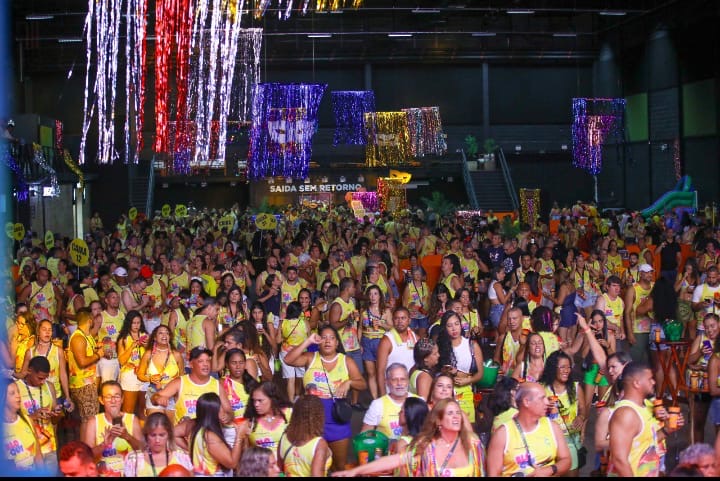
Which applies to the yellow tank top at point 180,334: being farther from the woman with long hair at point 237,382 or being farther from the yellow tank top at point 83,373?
the woman with long hair at point 237,382

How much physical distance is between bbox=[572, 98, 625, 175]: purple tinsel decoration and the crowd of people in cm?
2242

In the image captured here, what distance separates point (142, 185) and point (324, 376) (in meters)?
35.5

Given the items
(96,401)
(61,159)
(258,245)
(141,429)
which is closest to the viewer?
(141,429)

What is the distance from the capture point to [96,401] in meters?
9.37

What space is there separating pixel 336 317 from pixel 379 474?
16.7 ft

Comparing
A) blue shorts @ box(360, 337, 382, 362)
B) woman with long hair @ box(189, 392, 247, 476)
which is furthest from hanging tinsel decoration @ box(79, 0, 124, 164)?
woman with long hair @ box(189, 392, 247, 476)

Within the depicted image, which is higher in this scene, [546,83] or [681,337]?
[546,83]

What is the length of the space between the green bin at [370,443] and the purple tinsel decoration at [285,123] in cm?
2740

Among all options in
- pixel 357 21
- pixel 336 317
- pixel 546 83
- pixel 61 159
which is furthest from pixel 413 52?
pixel 336 317

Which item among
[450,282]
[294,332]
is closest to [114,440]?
[294,332]

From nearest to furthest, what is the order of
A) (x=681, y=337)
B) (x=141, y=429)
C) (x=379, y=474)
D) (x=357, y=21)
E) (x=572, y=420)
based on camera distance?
1. (x=379, y=474)
2. (x=141, y=429)
3. (x=572, y=420)
4. (x=681, y=337)
5. (x=357, y=21)

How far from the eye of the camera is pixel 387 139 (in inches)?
1551

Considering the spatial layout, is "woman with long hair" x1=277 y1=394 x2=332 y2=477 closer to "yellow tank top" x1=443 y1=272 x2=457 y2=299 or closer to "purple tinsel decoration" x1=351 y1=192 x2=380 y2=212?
"yellow tank top" x1=443 y1=272 x2=457 y2=299

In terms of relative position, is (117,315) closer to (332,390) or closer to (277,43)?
(332,390)
